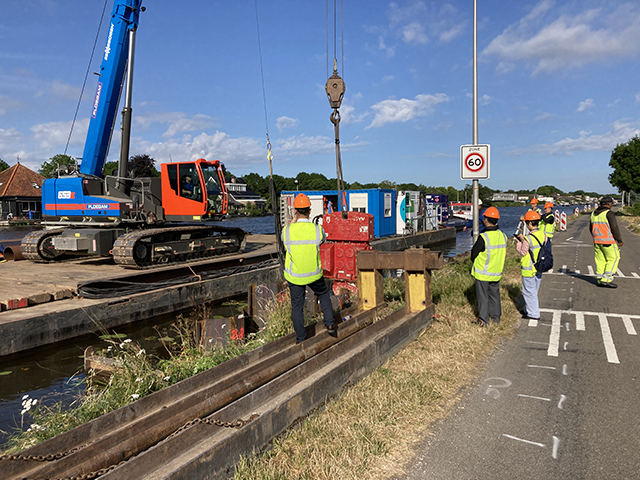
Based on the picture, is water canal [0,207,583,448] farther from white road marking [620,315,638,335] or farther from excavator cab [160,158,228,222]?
white road marking [620,315,638,335]

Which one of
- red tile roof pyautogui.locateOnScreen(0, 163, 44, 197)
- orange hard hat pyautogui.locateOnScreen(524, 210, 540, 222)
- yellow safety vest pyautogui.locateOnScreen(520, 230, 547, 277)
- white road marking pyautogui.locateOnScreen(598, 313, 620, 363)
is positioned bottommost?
white road marking pyautogui.locateOnScreen(598, 313, 620, 363)

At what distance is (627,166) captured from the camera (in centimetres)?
5219

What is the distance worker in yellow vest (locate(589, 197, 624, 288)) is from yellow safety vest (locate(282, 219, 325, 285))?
7831mm

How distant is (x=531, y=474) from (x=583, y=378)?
7.88 ft

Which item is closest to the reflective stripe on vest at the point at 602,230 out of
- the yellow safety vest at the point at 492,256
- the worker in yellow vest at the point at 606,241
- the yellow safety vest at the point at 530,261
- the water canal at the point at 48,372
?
the worker in yellow vest at the point at 606,241

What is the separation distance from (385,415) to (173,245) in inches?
462

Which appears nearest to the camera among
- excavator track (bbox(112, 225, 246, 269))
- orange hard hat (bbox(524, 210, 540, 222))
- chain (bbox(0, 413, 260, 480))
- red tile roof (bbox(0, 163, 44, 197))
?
chain (bbox(0, 413, 260, 480))

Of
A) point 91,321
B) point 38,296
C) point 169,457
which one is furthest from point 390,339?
point 38,296

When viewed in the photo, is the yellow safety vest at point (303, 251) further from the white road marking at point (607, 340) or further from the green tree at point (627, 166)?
the green tree at point (627, 166)

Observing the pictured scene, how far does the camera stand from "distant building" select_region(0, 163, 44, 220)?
5462cm

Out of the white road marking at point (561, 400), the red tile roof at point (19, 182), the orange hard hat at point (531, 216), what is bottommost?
the white road marking at point (561, 400)

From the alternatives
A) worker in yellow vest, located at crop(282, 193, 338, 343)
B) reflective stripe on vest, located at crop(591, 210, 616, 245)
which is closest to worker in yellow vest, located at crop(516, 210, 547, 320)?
reflective stripe on vest, located at crop(591, 210, 616, 245)

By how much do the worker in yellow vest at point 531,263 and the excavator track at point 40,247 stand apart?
13.1 metres

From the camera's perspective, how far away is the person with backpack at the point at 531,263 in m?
7.97
